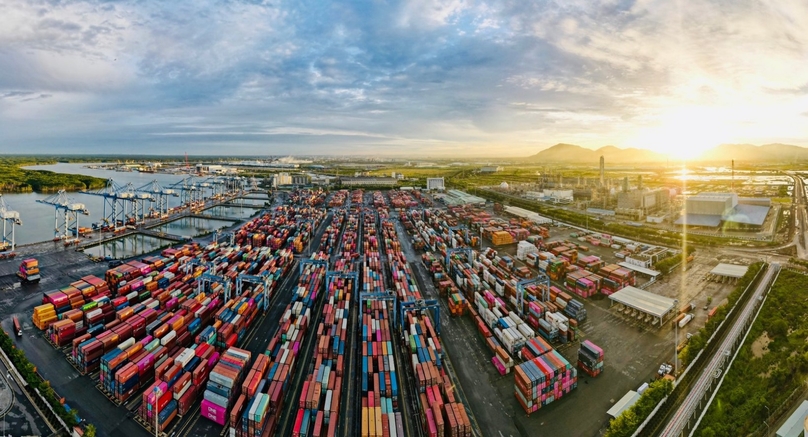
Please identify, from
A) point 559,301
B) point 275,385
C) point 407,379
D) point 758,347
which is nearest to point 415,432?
point 407,379

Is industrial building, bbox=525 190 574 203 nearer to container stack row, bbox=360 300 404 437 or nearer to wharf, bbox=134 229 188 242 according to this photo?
container stack row, bbox=360 300 404 437

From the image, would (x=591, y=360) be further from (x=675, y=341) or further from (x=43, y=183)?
(x=43, y=183)

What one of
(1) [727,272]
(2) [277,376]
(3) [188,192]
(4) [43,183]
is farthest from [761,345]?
(4) [43,183]

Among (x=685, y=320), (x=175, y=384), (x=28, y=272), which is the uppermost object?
(x=28, y=272)

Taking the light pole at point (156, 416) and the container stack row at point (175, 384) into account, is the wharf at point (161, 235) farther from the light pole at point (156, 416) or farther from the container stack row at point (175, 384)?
the light pole at point (156, 416)

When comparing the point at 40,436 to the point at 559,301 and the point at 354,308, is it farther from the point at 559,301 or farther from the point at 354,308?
the point at 559,301

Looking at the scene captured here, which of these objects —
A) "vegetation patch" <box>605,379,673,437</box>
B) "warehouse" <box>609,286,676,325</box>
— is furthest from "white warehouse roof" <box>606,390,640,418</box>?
"warehouse" <box>609,286,676,325</box>
